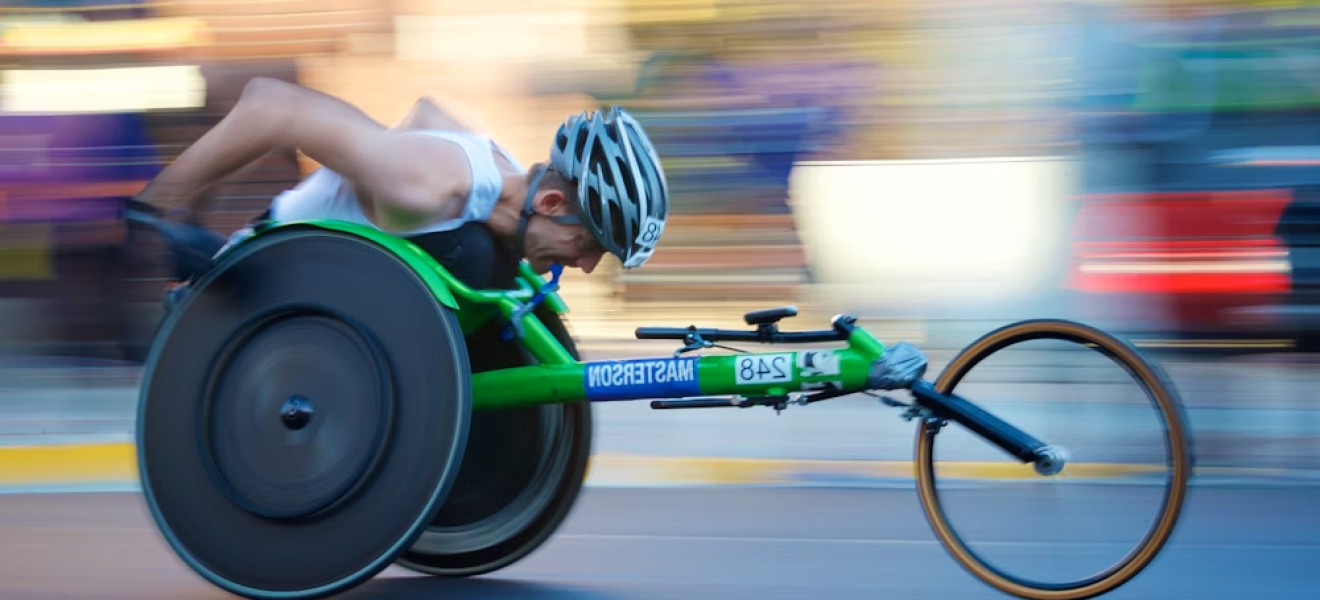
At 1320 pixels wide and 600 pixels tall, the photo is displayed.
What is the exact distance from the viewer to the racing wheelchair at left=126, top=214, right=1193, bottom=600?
11.1 ft

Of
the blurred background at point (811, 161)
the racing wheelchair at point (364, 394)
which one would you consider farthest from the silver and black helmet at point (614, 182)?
the blurred background at point (811, 161)

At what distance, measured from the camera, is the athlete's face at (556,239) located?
12.3 ft

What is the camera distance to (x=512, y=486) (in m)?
4.03

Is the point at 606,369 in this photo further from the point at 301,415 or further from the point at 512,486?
the point at 301,415

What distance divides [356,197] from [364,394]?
0.53m

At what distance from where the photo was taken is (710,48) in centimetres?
955

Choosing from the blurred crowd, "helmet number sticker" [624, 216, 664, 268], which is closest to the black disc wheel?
"helmet number sticker" [624, 216, 664, 268]

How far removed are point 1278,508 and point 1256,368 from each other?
2602 millimetres

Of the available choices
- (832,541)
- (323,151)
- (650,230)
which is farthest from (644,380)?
(832,541)

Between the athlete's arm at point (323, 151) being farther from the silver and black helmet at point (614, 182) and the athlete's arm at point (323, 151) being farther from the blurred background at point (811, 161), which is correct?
the blurred background at point (811, 161)

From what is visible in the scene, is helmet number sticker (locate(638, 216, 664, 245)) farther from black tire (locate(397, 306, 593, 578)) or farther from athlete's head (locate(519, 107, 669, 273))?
black tire (locate(397, 306, 593, 578))

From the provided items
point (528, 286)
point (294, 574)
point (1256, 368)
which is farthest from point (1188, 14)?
point (294, 574)

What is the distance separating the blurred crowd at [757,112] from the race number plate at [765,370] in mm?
4918

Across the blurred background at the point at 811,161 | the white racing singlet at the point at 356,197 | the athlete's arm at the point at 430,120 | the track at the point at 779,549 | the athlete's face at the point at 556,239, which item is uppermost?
the blurred background at the point at 811,161
